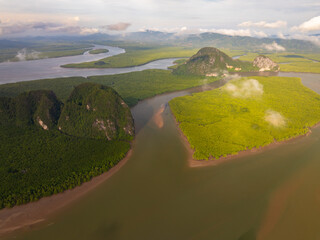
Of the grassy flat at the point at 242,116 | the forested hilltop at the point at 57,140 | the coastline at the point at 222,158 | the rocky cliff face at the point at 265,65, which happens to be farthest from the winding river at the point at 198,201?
the rocky cliff face at the point at 265,65

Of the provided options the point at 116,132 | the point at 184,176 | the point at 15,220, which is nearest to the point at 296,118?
the point at 184,176

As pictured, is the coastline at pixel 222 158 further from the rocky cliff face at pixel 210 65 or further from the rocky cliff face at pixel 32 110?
the rocky cliff face at pixel 210 65

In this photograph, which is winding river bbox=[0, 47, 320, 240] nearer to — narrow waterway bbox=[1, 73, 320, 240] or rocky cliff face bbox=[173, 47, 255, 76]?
narrow waterway bbox=[1, 73, 320, 240]

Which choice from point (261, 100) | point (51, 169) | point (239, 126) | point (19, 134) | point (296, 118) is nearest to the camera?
point (51, 169)

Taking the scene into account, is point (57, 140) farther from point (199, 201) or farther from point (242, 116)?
point (242, 116)

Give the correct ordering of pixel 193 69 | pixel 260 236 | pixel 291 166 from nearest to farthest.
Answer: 1. pixel 260 236
2. pixel 291 166
3. pixel 193 69

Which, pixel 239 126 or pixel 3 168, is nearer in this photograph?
pixel 3 168

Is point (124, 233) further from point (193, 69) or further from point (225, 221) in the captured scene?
point (193, 69)
